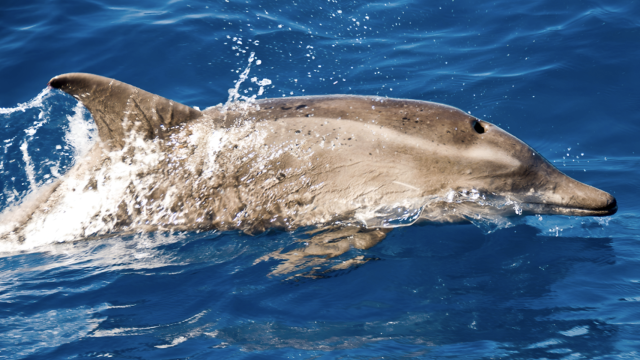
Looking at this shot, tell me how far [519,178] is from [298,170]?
6.64ft

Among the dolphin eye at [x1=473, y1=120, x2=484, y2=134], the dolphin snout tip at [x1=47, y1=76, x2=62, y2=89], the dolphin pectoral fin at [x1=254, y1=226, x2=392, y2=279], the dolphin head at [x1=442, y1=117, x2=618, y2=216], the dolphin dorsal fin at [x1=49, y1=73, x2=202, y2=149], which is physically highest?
the dolphin snout tip at [x1=47, y1=76, x2=62, y2=89]

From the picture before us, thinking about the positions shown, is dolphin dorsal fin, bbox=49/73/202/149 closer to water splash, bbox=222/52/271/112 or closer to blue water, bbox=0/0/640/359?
water splash, bbox=222/52/271/112

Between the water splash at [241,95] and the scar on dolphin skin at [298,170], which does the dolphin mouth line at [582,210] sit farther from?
the water splash at [241,95]

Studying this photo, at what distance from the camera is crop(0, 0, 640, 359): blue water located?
14.7 ft

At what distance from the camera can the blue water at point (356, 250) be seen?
448 centimetres

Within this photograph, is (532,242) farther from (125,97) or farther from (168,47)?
(168,47)

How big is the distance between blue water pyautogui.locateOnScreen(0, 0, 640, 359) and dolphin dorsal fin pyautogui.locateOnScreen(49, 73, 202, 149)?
1116mm

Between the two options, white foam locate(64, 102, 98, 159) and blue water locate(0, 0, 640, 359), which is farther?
white foam locate(64, 102, 98, 159)

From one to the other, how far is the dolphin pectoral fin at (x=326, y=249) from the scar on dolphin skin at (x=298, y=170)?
13 mm

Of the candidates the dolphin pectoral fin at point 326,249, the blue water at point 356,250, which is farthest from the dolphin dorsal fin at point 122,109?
the dolphin pectoral fin at point 326,249

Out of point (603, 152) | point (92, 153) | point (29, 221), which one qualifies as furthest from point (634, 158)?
point (29, 221)

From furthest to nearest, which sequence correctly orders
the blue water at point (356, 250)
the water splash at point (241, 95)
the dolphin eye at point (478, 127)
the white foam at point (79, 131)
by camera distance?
the white foam at point (79, 131)
the water splash at point (241, 95)
the dolphin eye at point (478, 127)
the blue water at point (356, 250)

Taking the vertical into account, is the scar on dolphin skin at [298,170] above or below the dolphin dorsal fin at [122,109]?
below

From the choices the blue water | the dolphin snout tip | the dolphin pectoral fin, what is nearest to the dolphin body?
the dolphin snout tip
